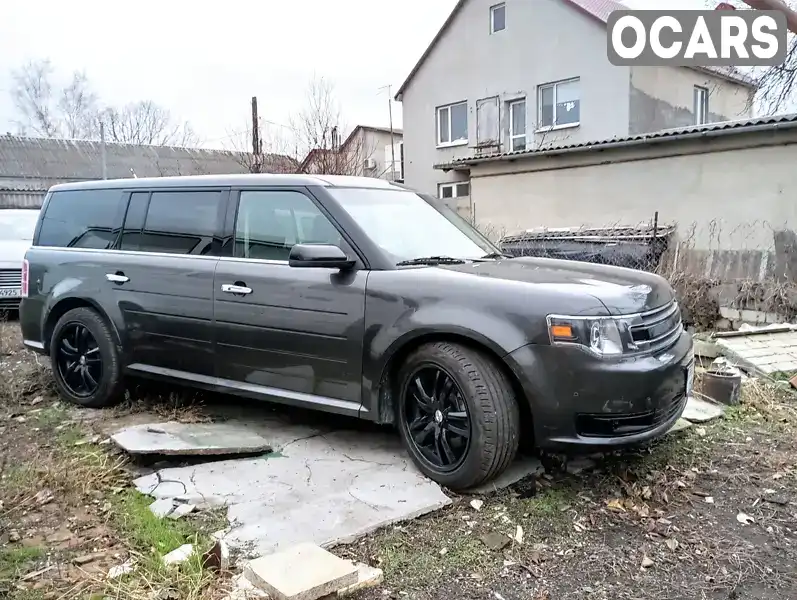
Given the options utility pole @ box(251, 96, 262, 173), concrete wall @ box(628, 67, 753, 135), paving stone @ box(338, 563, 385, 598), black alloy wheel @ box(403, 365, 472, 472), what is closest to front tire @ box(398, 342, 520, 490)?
black alloy wheel @ box(403, 365, 472, 472)

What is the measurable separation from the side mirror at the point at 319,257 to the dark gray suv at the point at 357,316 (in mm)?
12

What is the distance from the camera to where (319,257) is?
12.1ft

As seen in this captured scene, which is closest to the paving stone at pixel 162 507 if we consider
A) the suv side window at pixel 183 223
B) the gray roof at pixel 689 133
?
the suv side window at pixel 183 223

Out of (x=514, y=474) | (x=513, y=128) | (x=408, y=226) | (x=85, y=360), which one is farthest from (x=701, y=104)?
(x=85, y=360)

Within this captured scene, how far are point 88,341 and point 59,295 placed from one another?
18.3 inches

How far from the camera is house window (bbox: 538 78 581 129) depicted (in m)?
20.5

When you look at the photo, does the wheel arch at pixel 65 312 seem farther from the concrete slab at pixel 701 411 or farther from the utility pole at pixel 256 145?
the utility pole at pixel 256 145

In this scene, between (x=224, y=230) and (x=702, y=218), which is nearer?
(x=224, y=230)

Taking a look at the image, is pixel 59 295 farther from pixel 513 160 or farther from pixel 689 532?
pixel 513 160

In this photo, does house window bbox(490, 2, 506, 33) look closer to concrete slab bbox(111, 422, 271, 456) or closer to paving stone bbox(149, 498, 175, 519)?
concrete slab bbox(111, 422, 271, 456)

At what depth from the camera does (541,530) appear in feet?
10.3

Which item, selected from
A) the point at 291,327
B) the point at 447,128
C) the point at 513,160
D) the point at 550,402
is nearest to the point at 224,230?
the point at 291,327

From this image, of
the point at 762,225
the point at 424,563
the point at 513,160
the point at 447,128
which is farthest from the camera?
the point at 447,128

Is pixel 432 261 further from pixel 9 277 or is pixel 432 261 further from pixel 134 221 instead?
pixel 9 277
